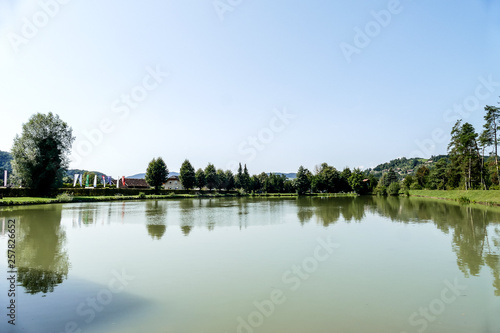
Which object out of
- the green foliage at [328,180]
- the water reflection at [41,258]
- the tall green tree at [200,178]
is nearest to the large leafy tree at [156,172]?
the tall green tree at [200,178]

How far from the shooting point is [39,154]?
133ft

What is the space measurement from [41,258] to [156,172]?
2519 inches

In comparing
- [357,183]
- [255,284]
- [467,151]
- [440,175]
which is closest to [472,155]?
[467,151]

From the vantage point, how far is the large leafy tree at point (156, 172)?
2869 inches

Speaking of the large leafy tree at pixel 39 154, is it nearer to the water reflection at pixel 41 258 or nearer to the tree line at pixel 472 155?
the water reflection at pixel 41 258

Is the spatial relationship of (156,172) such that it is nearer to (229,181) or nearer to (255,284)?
(229,181)

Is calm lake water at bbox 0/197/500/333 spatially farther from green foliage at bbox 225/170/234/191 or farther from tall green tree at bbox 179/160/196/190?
green foliage at bbox 225/170/234/191

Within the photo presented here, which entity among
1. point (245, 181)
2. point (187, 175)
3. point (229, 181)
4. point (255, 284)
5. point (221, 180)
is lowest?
point (255, 284)

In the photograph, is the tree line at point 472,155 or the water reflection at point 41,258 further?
the tree line at point 472,155

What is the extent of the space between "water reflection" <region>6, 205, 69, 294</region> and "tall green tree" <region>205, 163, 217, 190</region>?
226ft

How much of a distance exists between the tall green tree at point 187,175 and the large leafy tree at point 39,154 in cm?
3561

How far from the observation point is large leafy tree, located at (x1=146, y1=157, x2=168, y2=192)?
7288 centimetres

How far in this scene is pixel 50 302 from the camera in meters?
6.64

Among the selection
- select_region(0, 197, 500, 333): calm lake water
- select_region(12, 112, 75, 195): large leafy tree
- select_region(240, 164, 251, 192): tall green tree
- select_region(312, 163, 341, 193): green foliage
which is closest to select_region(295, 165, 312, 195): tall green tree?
select_region(312, 163, 341, 193): green foliage
